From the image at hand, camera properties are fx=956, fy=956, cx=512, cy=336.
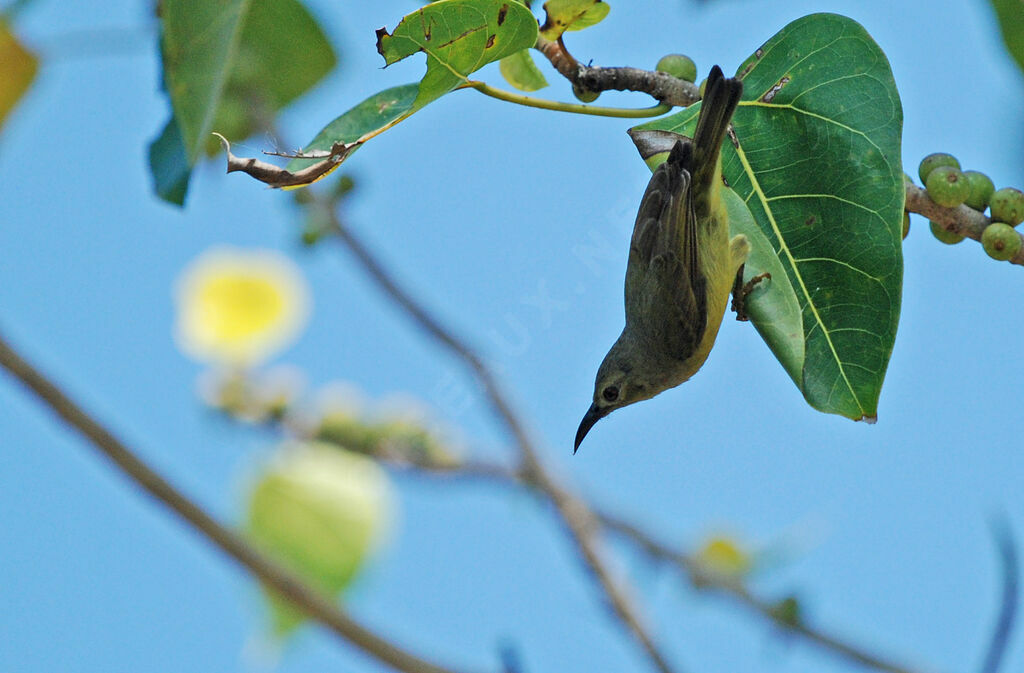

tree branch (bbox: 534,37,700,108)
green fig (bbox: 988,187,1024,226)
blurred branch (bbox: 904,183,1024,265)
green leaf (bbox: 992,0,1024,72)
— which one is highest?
green leaf (bbox: 992,0,1024,72)

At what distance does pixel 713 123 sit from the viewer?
76.8 inches

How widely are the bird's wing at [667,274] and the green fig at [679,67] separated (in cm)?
24

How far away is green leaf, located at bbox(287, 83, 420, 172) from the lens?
178 cm

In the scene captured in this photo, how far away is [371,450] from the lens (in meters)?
4.38

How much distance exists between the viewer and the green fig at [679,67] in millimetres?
2027

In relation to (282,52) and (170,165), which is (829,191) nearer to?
(170,165)

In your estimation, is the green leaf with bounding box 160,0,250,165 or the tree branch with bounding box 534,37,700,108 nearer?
the green leaf with bounding box 160,0,250,165

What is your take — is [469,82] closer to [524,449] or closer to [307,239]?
[307,239]

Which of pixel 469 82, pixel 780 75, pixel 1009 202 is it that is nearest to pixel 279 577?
pixel 469 82

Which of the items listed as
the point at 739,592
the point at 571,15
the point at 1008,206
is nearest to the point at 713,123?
the point at 571,15

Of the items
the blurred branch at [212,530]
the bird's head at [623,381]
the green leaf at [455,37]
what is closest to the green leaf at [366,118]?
the green leaf at [455,37]

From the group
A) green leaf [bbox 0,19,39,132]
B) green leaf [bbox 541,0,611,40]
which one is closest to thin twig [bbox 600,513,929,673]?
green leaf [bbox 541,0,611,40]

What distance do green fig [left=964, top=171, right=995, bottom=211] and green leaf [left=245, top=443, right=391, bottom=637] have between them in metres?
2.30

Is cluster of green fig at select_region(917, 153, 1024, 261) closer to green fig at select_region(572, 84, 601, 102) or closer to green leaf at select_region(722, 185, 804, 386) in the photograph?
green leaf at select_region(722, 185, 804, 386)
